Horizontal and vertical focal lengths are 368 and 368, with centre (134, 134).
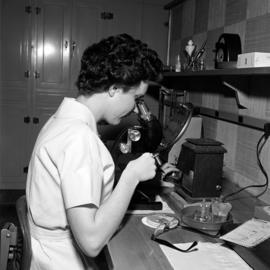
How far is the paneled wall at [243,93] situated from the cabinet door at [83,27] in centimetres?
117

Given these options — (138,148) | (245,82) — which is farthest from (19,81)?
(245,82)

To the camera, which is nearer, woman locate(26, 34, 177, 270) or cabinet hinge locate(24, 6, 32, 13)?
woman locate(26, 34, 177, 270)

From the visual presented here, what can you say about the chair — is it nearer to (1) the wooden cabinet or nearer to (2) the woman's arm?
(2) the woman's arm

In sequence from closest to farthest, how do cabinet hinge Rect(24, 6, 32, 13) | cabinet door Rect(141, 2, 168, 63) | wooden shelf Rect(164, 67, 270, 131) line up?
wooden shelf Rect(164, 67, 270, 131)
cabinet hinge Rect(24, 6, 32, 13)
cabinet door Rect(141, 2, 168, 63)

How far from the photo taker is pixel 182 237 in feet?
4.12

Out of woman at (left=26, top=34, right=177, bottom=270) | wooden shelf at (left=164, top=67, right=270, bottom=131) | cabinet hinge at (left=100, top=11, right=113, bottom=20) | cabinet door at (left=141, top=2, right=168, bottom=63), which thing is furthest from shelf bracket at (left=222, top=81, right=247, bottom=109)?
cabinet hinge at (left=100, top=11, right=113, bottom=20)

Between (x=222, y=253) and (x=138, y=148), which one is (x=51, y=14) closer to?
(x=138, y=148)

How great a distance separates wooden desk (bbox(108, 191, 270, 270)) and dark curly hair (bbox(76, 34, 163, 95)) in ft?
1.60

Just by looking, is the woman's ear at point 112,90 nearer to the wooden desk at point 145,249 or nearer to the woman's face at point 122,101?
the woman's face at point 122,101

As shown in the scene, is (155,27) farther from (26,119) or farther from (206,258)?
(206,258)

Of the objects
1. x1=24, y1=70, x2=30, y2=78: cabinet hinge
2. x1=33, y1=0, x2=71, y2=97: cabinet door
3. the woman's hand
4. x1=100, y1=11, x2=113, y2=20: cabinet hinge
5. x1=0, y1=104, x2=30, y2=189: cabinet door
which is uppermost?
x1=100, y1=11, x2=113, y2=20: cabinet hinge

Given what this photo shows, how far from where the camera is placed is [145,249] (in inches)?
44.7

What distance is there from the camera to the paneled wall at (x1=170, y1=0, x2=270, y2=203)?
1.70 meters

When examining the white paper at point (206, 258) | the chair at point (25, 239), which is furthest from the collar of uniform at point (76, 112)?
the white paper at point (206, 258)
